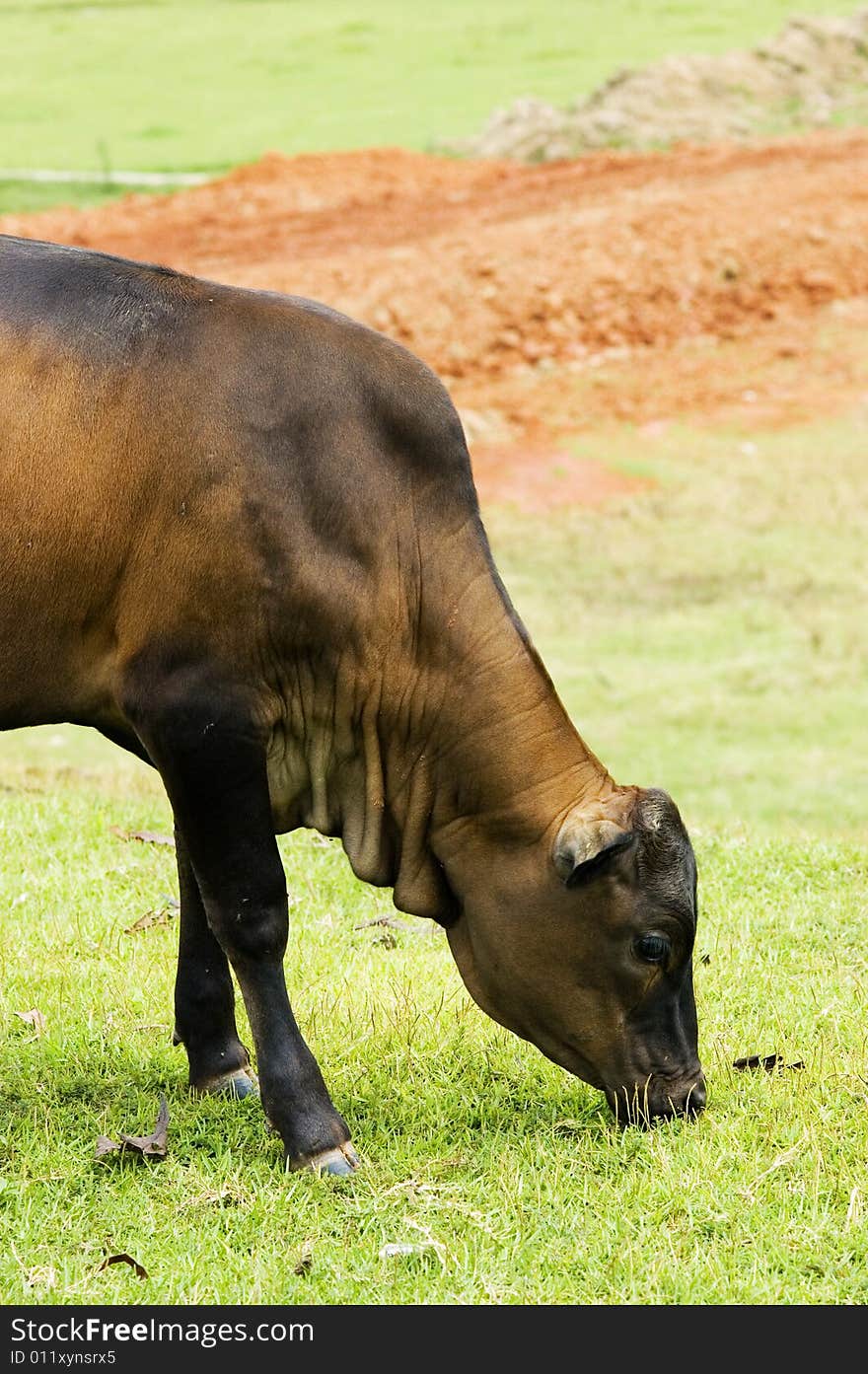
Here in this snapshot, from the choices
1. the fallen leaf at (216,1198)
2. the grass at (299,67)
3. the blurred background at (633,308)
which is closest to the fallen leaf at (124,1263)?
the fallen leaf at (216,1198)

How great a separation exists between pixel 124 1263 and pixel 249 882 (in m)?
1.03

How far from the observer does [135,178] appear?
30.4 m

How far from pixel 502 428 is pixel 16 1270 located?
14310 millimetres

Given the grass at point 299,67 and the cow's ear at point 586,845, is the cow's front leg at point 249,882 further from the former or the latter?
the grass at point 299,67

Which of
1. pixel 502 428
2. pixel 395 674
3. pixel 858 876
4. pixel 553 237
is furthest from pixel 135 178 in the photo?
pixel 395 674

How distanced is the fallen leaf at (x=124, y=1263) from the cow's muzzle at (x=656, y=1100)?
4.65ft

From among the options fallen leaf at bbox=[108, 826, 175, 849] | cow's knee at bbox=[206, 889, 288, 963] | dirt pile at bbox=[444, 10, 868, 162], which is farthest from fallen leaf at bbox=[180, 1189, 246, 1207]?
dirt pile at bbox=[444, 10, 868, 162]

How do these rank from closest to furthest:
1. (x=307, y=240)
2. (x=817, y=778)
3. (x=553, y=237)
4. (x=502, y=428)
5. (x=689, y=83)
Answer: (x=817, y=778) < (x=502, y=428) < (x=553, y=237) < (x=307, y=240) < (x=689, y=83)

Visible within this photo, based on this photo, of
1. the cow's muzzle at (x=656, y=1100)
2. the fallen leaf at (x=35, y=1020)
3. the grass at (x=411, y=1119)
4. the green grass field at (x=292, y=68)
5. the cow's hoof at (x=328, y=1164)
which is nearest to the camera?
the grass at (x=411, y=1119)

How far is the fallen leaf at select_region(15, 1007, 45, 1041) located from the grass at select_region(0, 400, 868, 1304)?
0.03m

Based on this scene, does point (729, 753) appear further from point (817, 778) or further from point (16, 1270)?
point (16, 1270)

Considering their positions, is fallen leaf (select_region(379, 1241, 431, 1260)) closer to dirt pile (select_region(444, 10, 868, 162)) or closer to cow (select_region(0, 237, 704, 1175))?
cow (select_region(0, 237, 704, 1175))

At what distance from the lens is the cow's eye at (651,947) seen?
17.1ft

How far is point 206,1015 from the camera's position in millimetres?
5750
